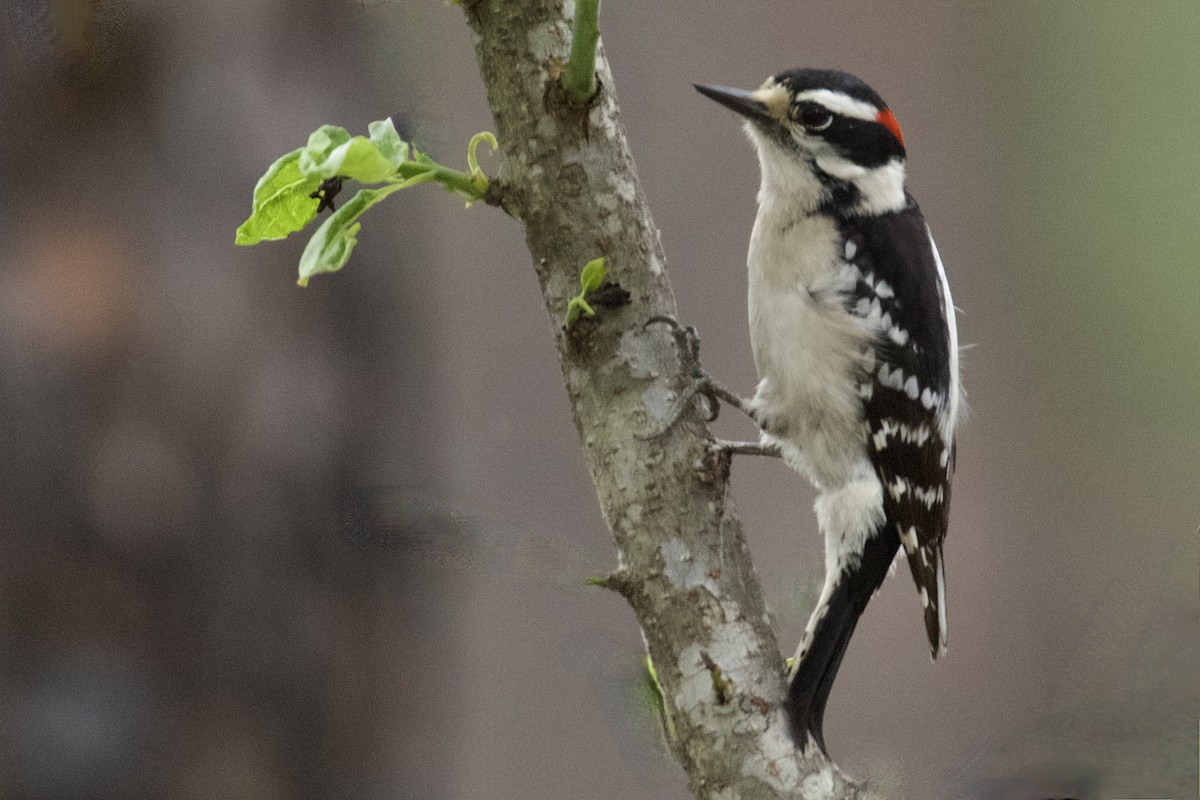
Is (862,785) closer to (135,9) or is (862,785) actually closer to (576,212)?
(576,212)

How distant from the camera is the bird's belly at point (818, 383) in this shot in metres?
0.89

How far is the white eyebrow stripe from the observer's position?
82 cm

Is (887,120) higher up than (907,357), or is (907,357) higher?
(887,120)

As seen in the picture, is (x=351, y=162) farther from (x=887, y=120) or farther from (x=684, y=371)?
(x=887, y=120)

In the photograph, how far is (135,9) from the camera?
1.00 m

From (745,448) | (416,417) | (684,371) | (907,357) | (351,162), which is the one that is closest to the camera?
(351,162)

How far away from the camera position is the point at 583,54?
0.58 m

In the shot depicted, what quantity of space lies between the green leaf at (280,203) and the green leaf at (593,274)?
15 centimetres

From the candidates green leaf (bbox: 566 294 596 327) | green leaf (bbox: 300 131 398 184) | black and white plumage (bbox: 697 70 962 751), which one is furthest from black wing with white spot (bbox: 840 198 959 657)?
green leaf (bbox: 300 131 398 184)

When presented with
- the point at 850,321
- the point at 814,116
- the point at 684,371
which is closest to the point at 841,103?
the point at 814,116

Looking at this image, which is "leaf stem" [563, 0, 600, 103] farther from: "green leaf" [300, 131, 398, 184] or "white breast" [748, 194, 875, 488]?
"white breast" [748, 194, 875, 488]

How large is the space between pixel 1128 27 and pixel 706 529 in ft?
3.45

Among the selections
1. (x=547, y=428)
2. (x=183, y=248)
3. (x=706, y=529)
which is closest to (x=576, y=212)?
(x=706, y=529)

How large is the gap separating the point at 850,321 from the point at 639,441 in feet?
1.12
